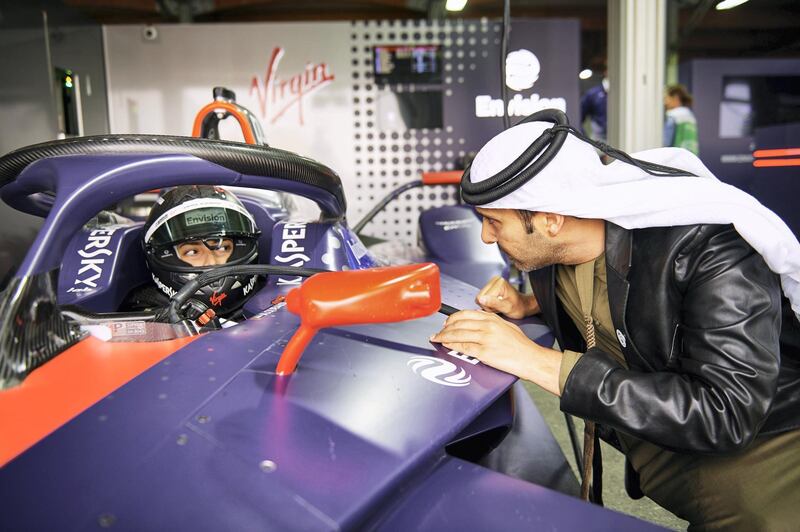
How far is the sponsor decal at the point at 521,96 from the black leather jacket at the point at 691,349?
3755mm

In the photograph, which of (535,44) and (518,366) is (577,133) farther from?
(535,44)

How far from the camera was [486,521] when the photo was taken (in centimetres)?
55

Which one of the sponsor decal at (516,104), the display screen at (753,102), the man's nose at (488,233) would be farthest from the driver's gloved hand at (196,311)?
the display screen at (753,102)

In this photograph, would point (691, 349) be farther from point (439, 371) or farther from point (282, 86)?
point (282, 86)

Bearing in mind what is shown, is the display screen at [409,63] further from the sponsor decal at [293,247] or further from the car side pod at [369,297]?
the car side pod at [369,297]

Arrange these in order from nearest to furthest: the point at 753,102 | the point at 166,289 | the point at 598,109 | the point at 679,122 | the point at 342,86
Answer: the point at 166,289
the point at 342,86
the point at 679,122
the point at 598,109
the point at 753,102

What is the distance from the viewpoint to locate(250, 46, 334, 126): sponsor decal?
4.54 m

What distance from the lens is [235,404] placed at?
646mm

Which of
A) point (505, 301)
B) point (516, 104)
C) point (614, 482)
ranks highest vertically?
point (516, 104)

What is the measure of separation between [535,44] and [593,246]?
3.90 meters

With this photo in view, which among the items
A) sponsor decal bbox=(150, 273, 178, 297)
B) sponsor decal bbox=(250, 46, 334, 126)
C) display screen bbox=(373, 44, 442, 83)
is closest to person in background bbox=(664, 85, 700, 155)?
display screen bbox=(373, 44, 442, 83)

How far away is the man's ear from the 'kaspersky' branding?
0.78 meters

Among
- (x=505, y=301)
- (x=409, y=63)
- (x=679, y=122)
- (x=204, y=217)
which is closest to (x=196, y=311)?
(x=204, y=217)

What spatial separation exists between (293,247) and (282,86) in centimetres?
359
